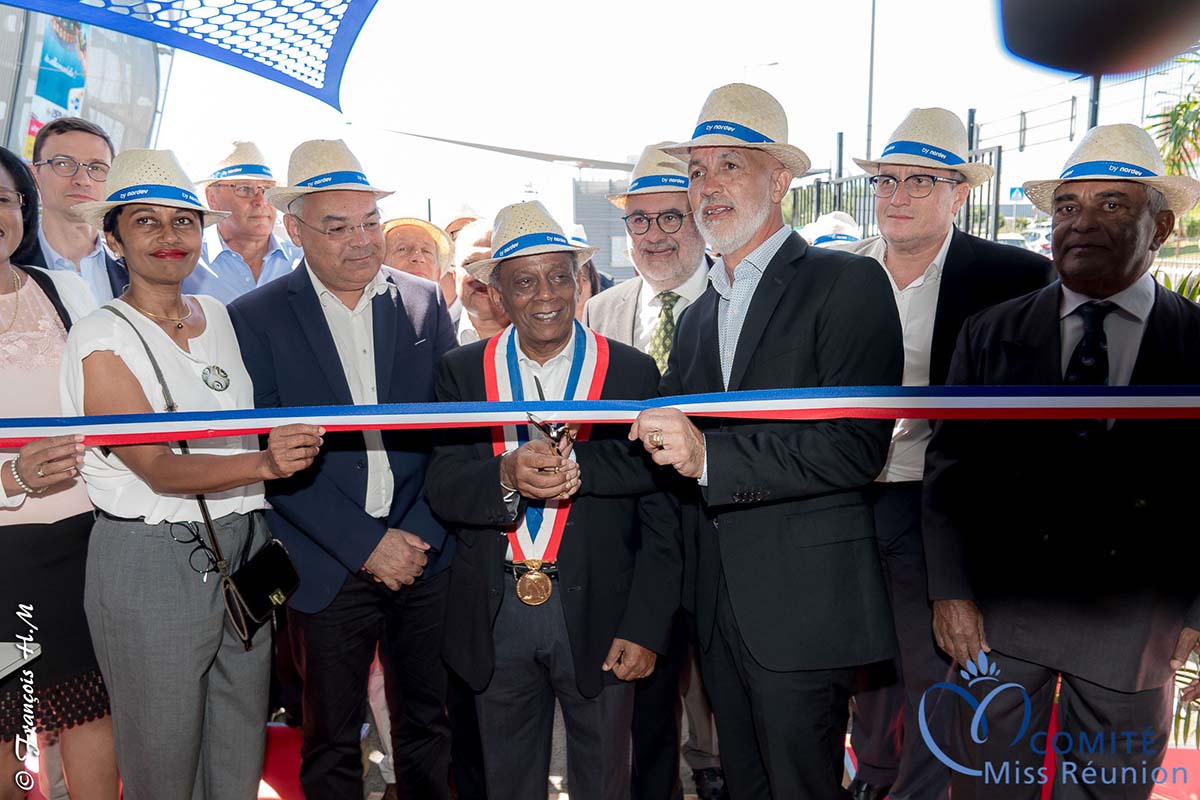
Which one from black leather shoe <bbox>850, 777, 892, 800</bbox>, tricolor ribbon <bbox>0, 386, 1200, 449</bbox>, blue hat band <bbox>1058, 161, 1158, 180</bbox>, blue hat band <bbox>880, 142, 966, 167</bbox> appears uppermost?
blue hat band <bbox>880, 142, 966, 167</bbox>

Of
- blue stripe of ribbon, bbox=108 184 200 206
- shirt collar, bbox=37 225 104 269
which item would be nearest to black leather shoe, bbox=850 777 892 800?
blue stripe of ribbon, bbox=108 184 200 206

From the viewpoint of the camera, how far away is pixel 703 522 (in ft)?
9.40

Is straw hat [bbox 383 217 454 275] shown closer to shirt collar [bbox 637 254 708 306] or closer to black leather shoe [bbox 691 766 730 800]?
shirt collar [bbox 637 254 708 306]

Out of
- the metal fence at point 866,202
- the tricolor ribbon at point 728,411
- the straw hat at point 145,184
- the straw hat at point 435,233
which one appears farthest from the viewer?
the straw hat at point 435,233

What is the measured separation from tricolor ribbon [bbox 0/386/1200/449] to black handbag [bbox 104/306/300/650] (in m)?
0.18

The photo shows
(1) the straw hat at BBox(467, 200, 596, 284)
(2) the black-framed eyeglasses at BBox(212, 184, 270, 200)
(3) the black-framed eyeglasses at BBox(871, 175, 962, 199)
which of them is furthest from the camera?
(2) the black-framed eyeglasses at BBox(212, 184, 270, 200)

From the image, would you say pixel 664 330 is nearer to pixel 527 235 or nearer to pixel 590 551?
pixel 527 235

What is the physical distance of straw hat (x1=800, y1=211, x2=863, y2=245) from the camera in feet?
18.6

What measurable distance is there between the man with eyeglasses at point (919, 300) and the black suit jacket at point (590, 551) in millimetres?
1056

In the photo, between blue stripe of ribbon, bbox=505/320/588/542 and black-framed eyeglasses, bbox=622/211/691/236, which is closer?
blue stripe of ribbon, bbox=505/320/588/542

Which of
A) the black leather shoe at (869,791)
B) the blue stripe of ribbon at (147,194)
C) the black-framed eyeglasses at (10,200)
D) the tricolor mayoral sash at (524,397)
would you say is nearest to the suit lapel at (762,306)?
the tricolor mayoral sash at (524,397)

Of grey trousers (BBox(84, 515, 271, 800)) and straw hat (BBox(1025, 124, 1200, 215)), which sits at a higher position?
straw hat (BBox(1025, 124, 1200, 215))

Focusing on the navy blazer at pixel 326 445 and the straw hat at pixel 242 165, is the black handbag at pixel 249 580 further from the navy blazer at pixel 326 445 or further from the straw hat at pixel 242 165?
the straw hat at pixel 242 165

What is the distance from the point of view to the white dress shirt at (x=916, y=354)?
134 inches
